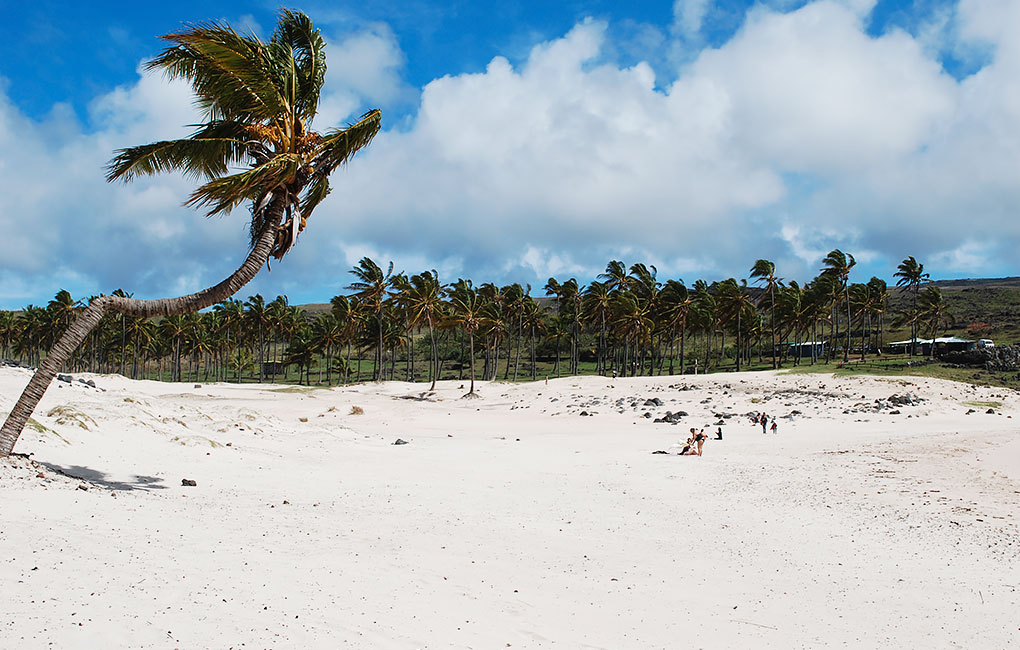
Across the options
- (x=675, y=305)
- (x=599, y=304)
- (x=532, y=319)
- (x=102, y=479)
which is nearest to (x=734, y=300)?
(x=675, y=305)

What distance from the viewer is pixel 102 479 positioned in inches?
427

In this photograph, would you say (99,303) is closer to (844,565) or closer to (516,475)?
(516,475)

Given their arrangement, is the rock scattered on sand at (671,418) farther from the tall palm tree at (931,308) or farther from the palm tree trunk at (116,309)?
the tall palm tree at (931,308)

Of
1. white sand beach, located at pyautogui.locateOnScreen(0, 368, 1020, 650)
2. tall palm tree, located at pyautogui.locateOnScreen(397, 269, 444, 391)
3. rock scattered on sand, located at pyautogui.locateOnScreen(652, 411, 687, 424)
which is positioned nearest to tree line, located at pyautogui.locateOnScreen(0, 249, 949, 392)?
tall palm tree, located at pyautogui.locateOnScreen(397, 269, 444, 391)

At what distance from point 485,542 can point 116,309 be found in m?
6.94

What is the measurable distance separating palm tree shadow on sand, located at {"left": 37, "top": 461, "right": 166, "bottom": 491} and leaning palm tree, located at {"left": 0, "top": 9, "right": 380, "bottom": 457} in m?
1.31

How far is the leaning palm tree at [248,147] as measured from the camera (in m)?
9.55

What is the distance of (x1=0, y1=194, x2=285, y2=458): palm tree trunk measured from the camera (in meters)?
9.39

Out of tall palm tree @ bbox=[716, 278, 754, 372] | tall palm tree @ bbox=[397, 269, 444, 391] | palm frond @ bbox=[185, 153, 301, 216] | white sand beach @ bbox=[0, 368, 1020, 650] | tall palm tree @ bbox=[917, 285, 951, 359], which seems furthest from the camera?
→ tall palm tree @ bbox=[917, 285, 951, 359]

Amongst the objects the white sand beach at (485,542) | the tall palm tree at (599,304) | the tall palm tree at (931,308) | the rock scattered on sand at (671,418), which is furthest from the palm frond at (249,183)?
the tall palm tree at (931,308)

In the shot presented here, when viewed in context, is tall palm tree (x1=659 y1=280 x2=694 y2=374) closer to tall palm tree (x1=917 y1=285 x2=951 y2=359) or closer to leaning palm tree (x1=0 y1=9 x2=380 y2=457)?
tall palm tree (x1=917 y1=285 x2=951 y2=359)

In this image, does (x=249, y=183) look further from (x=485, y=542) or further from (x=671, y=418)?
(x=671, y=418)

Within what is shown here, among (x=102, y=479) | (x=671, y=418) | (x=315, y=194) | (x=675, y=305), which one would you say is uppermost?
(x=675, y=305)

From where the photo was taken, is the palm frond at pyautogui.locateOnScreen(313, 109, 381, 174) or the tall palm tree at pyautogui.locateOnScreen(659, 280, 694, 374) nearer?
the palm frond at pyautogui.locateOnScreen(313, 109, 381, 174)
